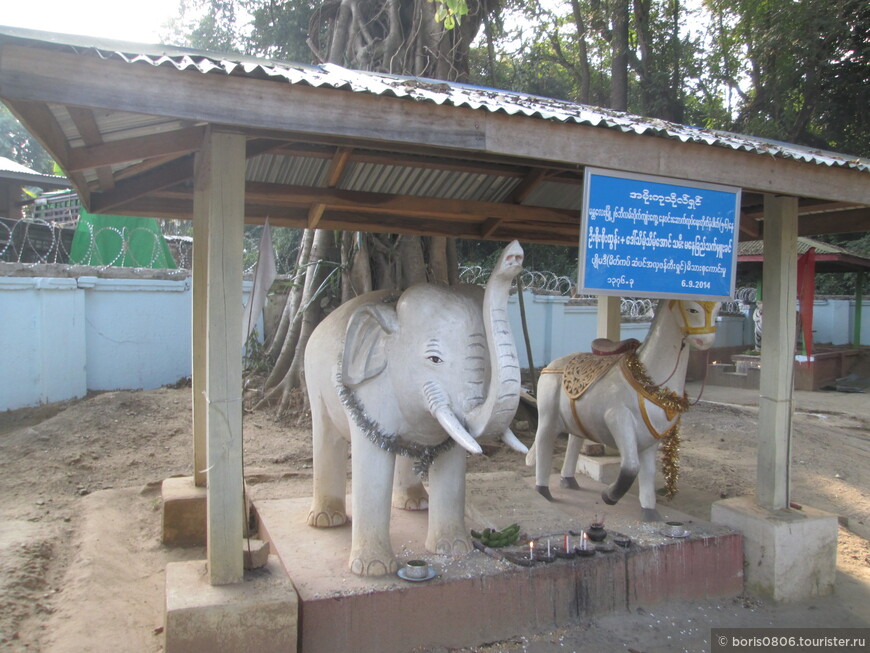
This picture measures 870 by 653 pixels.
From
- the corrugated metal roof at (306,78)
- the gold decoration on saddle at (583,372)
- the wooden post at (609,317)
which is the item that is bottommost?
the gold decoration on saddle at (583,372)

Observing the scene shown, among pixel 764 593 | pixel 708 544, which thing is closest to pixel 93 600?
pixel 708 544

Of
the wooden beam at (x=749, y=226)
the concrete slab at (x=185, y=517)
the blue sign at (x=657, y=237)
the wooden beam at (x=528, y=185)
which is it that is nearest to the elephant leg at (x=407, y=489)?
the concrete slab at (x=185, y=517)

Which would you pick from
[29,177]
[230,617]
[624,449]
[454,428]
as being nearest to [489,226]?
[624,449]

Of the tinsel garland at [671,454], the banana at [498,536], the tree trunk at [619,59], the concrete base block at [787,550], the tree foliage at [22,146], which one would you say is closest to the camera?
the banana at [498,536]

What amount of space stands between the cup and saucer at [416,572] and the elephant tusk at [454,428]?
2.75 feet

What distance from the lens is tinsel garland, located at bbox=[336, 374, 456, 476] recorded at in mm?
3756

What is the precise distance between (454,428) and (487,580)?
1057 millimetres

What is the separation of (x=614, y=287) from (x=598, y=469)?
3129 mm

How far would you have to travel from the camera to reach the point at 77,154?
145 inches

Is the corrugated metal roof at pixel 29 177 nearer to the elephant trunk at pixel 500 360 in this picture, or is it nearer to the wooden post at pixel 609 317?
the wooden post at pixel 609 317

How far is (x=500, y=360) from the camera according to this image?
3217 mm

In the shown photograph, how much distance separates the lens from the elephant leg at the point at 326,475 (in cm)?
447

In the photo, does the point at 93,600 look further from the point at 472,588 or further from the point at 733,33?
the point at 733,33

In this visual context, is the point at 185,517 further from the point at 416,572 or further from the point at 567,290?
the point at 567,290
